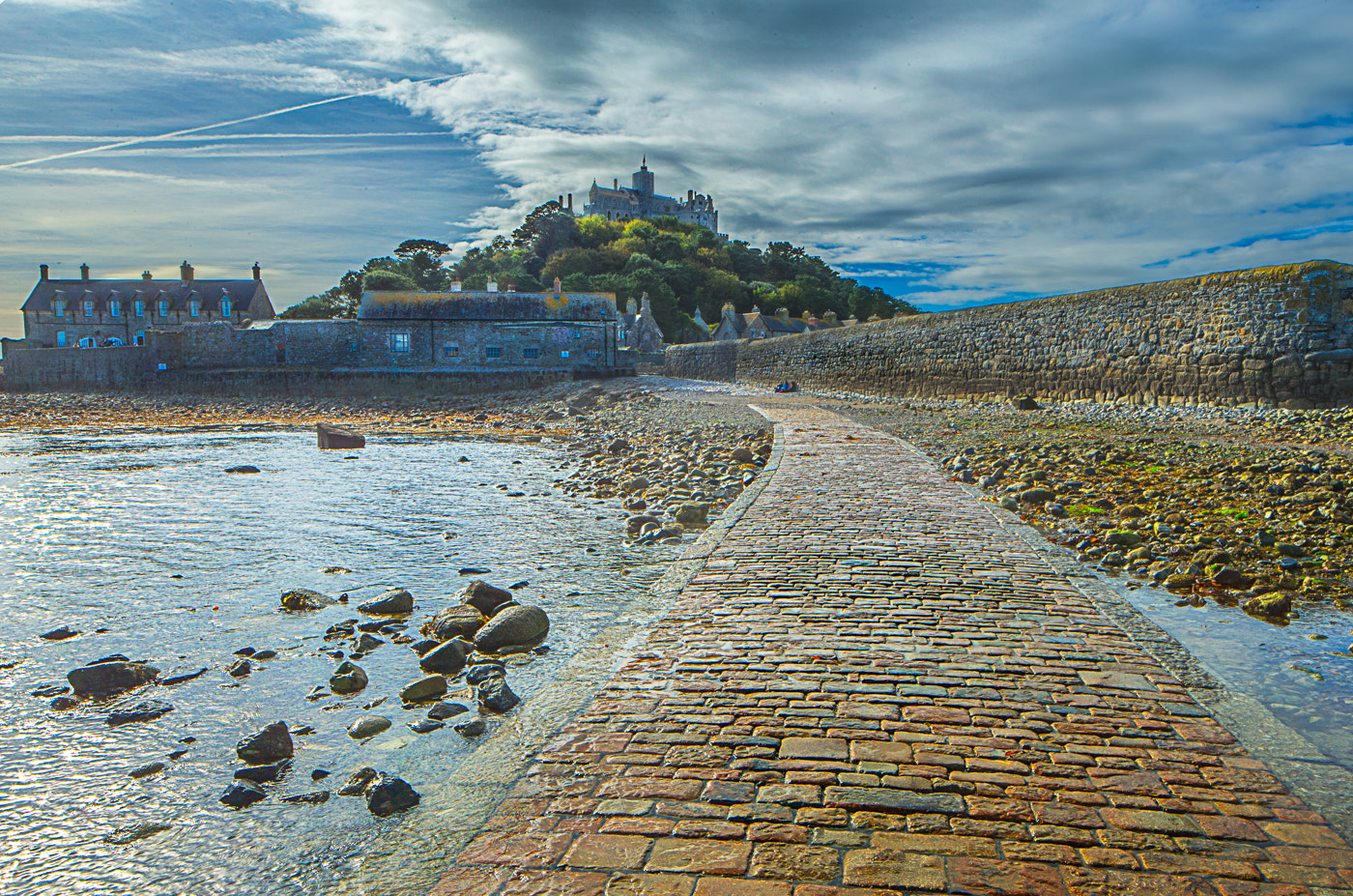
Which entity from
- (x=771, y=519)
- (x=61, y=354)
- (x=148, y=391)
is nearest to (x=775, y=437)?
(x=771, y=519)

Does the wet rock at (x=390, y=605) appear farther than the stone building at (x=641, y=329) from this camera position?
No

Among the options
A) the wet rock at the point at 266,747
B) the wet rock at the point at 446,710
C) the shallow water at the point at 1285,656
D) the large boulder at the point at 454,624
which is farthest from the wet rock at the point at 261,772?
the shallow water at the point at 1285,656

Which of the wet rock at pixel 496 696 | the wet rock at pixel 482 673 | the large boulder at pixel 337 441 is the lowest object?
the large boulder at pixel 337 441

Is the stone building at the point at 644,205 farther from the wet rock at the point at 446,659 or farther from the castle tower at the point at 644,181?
the wet rock at the point at 446,659

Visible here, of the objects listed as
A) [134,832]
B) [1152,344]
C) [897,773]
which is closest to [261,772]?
[134,832]

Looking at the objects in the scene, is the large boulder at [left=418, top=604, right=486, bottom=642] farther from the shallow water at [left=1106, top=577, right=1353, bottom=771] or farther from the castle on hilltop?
the castle on hilltop

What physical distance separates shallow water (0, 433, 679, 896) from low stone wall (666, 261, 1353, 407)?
433 inches

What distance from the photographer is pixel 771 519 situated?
23.2 feet

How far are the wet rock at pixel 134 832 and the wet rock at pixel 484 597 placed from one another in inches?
108

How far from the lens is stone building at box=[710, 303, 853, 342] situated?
66562 mm

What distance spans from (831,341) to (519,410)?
1304cm

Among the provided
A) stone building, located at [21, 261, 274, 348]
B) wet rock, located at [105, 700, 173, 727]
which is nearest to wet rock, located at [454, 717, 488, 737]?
wet rock, located at [105, 700, 173, 727]

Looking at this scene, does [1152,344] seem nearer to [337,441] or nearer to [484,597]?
[484,597]

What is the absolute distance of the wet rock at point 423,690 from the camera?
4422mm
